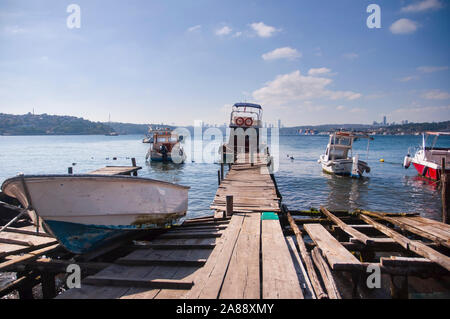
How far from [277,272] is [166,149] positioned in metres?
33.5

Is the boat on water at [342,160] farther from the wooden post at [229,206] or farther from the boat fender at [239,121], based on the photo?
the wooden post at [229,206]

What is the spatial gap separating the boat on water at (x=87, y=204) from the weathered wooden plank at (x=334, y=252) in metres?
4.35

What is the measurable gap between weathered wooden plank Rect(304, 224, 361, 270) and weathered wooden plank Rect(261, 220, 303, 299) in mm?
903

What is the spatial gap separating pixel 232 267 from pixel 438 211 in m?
16.3

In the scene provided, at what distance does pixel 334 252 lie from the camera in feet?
16.8

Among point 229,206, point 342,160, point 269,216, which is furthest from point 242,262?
point 342,160

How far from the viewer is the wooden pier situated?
12.9ft

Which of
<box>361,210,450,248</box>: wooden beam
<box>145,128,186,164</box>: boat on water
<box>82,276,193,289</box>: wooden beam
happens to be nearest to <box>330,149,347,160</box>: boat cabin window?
<box>361,210,450,248</box>: wooden beam

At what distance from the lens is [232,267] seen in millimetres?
4227

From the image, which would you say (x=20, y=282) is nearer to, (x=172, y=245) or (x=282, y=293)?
(x=172, y=245)

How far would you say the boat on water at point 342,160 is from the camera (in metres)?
A: 23.7

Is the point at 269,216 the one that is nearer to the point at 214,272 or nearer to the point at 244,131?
the point at 214,272
